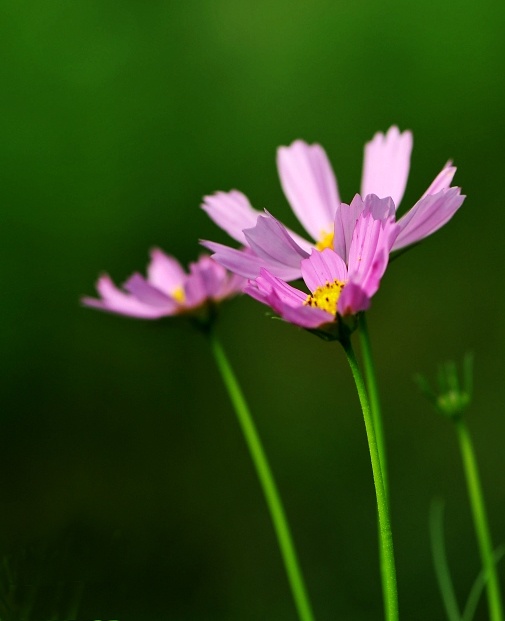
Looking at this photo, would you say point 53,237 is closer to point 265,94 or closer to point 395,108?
point 265,94

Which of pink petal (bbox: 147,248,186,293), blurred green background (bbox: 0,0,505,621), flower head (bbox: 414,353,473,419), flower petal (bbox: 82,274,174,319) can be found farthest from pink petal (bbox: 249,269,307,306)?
blurred green background (bbox: 0,0,505,621)

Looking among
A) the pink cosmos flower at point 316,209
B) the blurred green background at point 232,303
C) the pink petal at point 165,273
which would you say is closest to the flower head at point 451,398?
the pink cosmos flower at point 316,209

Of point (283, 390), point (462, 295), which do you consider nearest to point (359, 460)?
point (283, 390)

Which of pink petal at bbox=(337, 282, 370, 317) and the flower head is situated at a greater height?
pink petal at bbox=(337, 282, 370, 317)

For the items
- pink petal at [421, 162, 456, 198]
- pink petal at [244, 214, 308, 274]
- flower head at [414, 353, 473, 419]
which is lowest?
flower head at [414, 353, 473, 419]

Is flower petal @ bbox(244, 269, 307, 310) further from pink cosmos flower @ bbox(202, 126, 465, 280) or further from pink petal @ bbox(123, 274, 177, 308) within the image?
pink petal @ bbox(123, 274, 177, 308)
